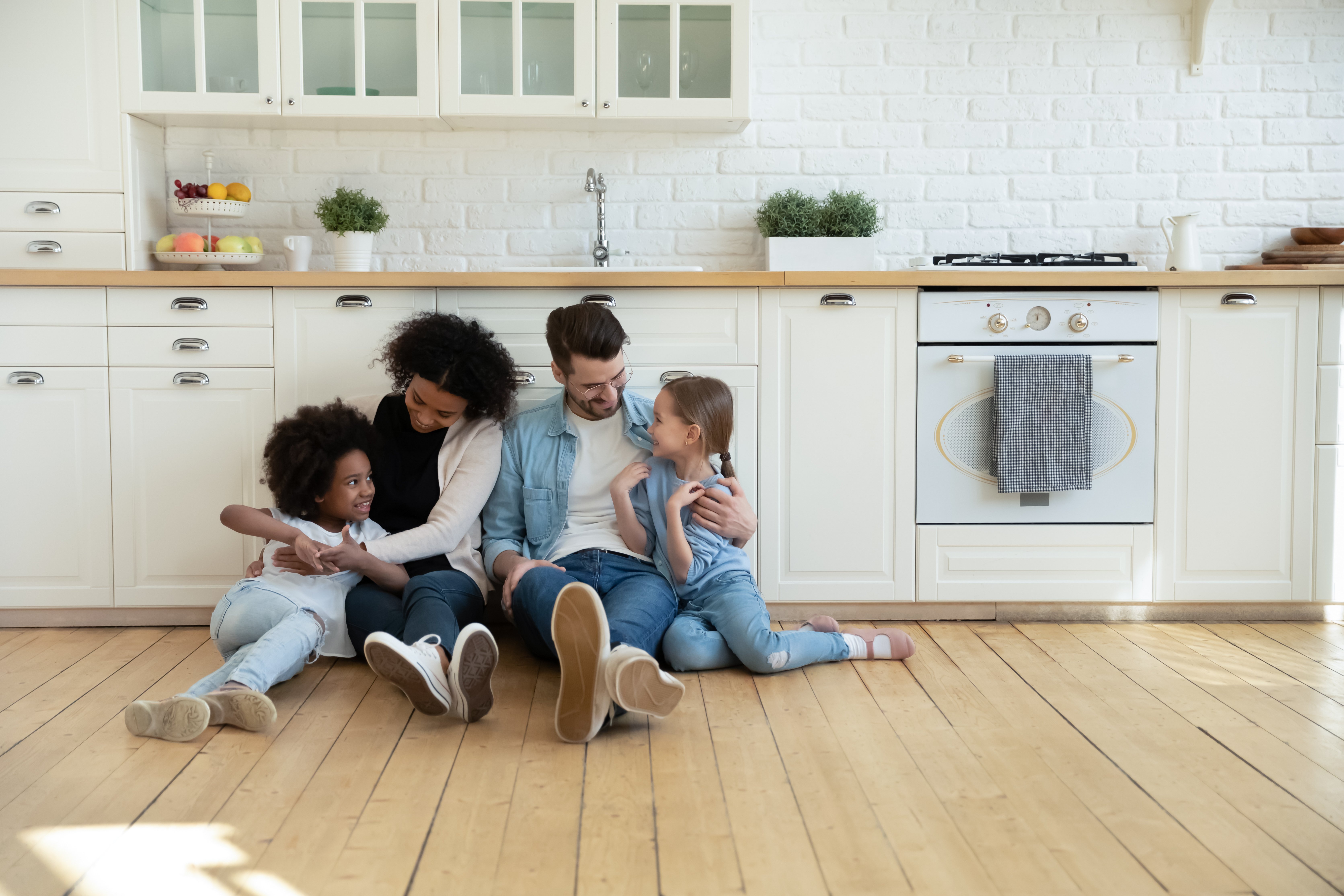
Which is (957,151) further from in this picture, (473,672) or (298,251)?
(473,672)

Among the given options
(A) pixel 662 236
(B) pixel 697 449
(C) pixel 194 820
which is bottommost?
(C) pixel 194 820

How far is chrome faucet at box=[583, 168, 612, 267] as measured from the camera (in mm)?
3014

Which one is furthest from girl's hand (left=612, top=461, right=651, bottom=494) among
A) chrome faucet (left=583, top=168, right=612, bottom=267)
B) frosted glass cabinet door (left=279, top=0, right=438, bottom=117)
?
frosted glass cabinet door (left=279, top=0, right=438, bottom=117)

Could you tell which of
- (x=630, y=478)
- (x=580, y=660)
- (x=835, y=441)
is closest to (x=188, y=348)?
(x=630, y=478)

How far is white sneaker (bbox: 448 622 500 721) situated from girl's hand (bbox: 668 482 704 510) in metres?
0.51

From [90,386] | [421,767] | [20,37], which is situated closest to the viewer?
[421,767]

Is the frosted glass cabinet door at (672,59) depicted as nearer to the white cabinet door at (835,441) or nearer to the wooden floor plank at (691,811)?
the white cabinet door at (835,441)

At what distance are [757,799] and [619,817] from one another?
21 centimetres

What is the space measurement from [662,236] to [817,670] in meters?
1.47

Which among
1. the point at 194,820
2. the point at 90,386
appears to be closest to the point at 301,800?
the point at 194,820

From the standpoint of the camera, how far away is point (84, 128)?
2789mm

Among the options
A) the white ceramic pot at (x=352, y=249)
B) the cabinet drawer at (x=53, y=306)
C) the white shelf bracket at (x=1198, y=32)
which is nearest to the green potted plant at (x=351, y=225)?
the white ceramic pot at (x=352, y=249)

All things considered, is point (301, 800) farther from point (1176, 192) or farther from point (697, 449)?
point (1176, 192)

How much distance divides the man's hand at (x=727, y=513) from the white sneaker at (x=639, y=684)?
0.55m
